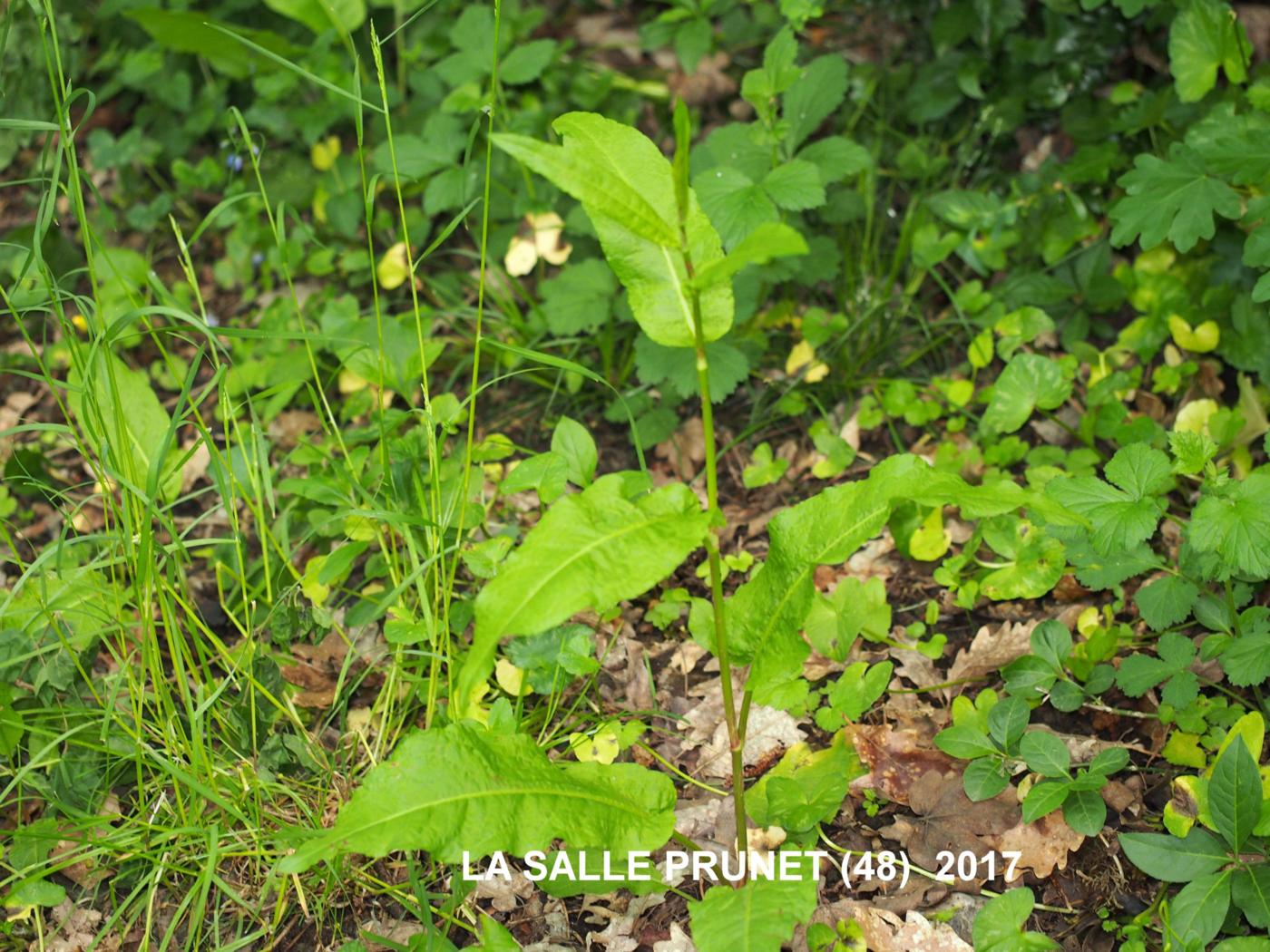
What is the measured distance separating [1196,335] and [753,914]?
1.77 m

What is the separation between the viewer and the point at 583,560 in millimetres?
1472

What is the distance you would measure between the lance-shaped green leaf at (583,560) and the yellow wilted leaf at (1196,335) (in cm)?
162

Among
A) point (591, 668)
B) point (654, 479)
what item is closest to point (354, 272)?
point (654, 479)

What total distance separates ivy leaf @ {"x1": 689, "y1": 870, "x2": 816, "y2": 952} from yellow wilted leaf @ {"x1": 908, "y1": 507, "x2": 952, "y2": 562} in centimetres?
91

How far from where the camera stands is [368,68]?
10.8 ft

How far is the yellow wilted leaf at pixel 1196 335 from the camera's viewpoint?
8.51ft

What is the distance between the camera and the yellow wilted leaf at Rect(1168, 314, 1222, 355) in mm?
2594

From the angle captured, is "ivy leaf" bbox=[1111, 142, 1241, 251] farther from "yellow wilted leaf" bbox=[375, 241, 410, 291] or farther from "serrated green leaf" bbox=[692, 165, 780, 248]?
"yellow wilted leaf" bbox=[375, 241, 410, 291]

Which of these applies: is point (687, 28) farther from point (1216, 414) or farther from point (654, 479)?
point (1216, 414)

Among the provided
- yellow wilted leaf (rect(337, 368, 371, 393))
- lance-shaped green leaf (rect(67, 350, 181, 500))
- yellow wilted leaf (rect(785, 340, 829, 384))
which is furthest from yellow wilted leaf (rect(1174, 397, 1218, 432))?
lance-shaped green leaf (rect(67, 350, 181, 500))

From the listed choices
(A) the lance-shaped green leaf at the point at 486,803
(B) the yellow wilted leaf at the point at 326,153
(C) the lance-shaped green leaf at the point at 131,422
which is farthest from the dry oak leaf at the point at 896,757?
(B) the yellow wilted leaf at the point at 326,153

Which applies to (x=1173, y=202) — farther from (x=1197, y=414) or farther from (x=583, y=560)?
(x=583, y=560)

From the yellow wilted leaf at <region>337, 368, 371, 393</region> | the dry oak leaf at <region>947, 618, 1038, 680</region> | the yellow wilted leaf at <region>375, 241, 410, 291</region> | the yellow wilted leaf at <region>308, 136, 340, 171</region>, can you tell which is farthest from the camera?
the yellow wilted leaf at <region>308, 136, 340, 171</region>

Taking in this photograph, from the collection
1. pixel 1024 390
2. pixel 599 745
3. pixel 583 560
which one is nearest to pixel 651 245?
pixel 583 560
